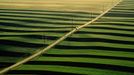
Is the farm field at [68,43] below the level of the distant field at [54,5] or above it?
below

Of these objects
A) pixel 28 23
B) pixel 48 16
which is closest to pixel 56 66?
pixel 28 23

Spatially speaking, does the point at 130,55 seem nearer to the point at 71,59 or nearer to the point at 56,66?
the point at 71,59

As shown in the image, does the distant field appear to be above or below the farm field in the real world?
above

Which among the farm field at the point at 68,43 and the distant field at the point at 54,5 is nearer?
the farm field at the point at 68,43

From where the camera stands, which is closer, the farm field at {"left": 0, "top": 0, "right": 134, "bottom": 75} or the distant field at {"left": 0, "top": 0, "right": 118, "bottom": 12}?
the farm field at {"left": 0, "top": 0, "right": 134, "bottom": 75}

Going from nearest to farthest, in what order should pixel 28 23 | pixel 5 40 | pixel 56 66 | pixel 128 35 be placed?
1. pixel 56 66
2. pixel 5 40
3. pixel 128 35
4. pixel 28 23

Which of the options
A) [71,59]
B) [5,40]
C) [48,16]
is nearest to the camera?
[71,59]

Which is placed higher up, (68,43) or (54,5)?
(54,5)

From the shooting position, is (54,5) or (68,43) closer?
(68,43)
